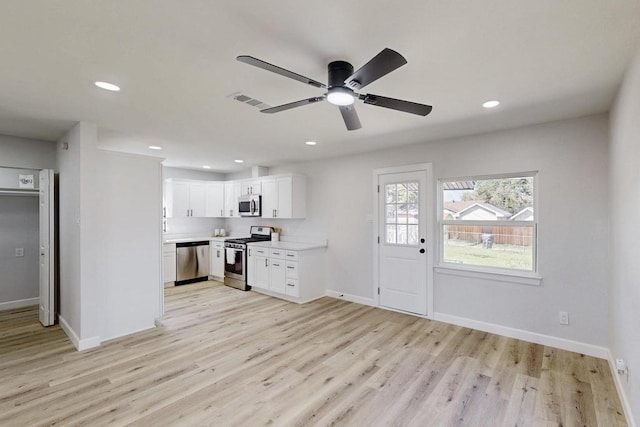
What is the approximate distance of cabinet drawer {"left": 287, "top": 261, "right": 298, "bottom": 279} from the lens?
505 centimetres

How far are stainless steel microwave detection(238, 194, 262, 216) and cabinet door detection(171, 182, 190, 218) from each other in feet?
4.05

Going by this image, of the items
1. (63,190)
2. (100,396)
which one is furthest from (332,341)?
(63,190)

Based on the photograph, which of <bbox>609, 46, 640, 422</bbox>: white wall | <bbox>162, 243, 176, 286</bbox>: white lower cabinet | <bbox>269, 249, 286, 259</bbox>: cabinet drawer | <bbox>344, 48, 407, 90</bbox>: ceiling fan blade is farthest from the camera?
<bbox>162, 243, 176, 286</bbox>: white lower cabinet

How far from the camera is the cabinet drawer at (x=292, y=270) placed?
5.05 metres

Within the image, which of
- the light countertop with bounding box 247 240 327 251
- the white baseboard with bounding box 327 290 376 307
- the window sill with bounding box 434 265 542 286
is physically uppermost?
the light countertop with bounding box 247 240 327 251

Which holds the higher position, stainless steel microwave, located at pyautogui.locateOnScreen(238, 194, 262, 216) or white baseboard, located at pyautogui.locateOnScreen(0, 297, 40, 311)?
stainless steel microwave, located at pyautogui.locateOnScreen(238, 194, 262, 216)

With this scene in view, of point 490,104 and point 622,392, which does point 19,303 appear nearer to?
point 490,104

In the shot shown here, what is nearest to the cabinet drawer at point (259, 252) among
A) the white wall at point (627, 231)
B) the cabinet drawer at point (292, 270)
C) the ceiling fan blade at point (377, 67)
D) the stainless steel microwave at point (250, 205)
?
the cabinet drawer at point (292, 270)

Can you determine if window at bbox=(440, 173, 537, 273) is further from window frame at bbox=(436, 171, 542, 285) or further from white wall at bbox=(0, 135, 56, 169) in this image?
white wall at bbox=(0, 135, 56, 169)

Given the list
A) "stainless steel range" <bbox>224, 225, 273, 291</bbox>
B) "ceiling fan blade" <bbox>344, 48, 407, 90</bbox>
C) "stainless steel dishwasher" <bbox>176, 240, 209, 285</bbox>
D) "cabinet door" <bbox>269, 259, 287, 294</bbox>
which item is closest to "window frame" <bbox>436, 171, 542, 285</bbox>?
"cabinet door" <bbox>269, 259, 287, 294</bbox>

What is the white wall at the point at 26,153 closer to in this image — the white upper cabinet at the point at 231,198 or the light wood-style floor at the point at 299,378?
the light wood-style floor at the point at 299,378

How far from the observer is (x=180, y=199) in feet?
21.7

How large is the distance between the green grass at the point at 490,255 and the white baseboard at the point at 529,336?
28.8 inches

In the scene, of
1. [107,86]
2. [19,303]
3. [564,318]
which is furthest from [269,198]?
[564,318]
